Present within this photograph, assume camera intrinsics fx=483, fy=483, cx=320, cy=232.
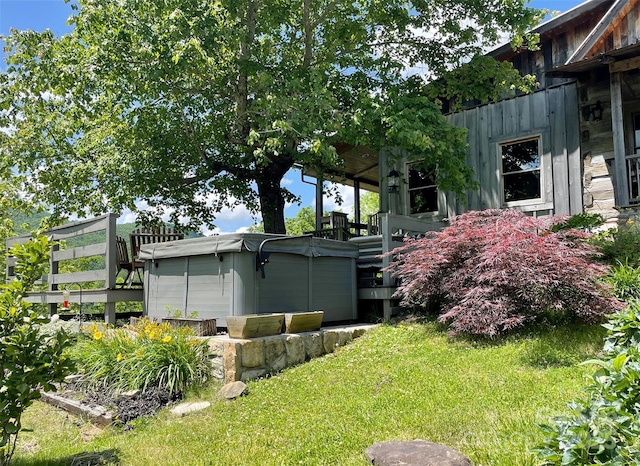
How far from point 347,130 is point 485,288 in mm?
4430

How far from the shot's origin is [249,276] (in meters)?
6.26

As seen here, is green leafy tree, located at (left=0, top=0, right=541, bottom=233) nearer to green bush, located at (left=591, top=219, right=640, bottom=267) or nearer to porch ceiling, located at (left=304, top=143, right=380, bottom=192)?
porch ceiling, located at (left=304, top=143, right=380, bottom=192)

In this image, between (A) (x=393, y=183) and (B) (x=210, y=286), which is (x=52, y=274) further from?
(A) (x=393, y=183)

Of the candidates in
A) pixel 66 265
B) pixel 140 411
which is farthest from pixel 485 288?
pixel 66 265

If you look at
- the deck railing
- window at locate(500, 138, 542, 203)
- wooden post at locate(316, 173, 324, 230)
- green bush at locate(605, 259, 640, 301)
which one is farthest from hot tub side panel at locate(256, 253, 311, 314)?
wooden post at locate(316, 173, 324, 230)

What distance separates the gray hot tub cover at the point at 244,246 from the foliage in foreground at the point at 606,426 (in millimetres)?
4498

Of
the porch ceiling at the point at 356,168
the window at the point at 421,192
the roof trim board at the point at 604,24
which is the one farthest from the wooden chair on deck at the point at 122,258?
the roof trim board at the point at 604,24

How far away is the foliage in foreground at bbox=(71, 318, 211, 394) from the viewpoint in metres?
5.27

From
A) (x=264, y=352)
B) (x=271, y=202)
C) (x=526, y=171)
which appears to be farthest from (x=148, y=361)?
(x=526, y=171)

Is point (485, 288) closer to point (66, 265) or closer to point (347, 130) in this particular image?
point (347, 130)

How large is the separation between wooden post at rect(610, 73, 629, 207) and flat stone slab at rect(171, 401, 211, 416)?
7.03 m

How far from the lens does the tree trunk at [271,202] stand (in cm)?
Result: 1168

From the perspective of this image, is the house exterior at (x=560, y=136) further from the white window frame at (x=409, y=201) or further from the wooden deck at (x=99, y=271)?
the wooden deck at (x=99, y=271)

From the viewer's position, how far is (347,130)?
904 centimetres
